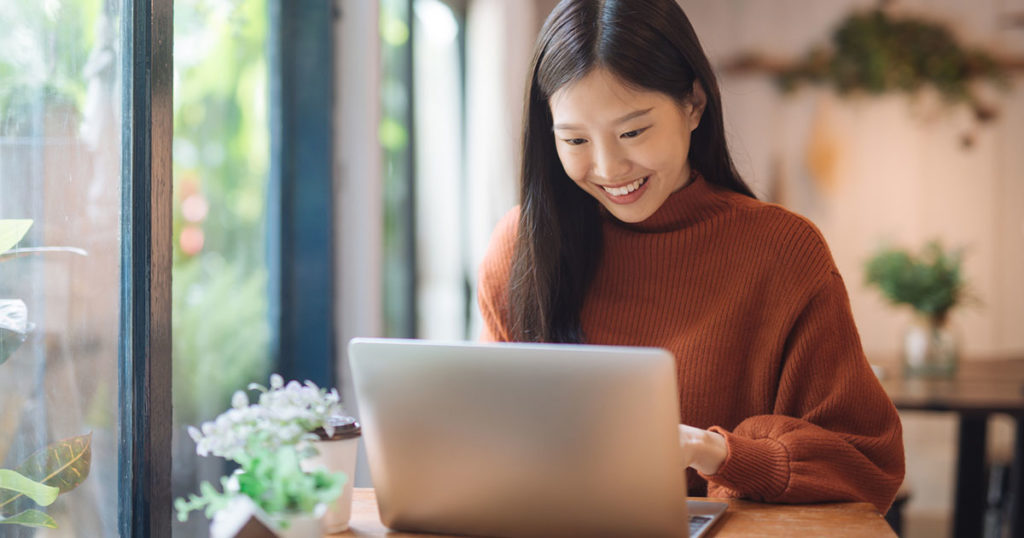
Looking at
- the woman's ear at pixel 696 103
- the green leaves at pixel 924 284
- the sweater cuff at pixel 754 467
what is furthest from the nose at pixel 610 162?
the green leaves at pixel 924 284

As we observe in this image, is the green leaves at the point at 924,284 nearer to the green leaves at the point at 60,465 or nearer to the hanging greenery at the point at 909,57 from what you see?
the hanging greenery at the point at 909,57

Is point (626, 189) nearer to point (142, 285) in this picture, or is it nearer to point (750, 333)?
point (750, 333)

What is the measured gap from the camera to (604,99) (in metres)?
1.29

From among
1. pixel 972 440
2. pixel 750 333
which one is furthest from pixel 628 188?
pixel 972 440

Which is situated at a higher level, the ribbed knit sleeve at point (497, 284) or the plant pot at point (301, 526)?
the ribbed knit sleeve at point (497, 284)

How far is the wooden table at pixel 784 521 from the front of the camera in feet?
3.54

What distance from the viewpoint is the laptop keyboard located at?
1.06m

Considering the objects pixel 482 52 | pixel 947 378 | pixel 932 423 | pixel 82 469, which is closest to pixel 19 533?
pixel 82 469

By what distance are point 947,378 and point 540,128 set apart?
234 cm

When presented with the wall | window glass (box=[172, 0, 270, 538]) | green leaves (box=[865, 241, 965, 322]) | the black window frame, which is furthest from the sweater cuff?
the wall

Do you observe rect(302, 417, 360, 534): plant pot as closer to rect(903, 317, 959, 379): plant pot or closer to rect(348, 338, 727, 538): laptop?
rect(348, 338, 727, 538): laptop

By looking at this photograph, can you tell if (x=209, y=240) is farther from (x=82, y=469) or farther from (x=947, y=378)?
(x=947, y=378)

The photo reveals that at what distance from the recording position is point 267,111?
2172 millimetres

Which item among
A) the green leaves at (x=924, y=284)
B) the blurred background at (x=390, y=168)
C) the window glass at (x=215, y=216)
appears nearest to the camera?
the blurred background at (x=390, y=168)
